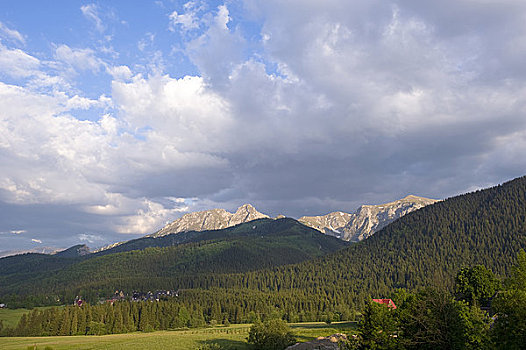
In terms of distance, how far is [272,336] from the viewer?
95250mm

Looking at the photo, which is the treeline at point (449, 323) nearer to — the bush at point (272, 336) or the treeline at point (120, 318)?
the bush at point (272, 336)

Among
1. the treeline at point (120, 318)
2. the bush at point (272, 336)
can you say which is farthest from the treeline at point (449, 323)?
the treeline at point (120, 318)

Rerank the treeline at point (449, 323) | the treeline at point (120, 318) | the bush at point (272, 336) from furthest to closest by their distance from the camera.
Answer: the treeline at point (120, 318) < the bush at point (272, 336) < the treeline at point (449, 323)

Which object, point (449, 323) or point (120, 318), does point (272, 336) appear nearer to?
point (449, 323)

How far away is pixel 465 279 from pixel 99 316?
15270cm

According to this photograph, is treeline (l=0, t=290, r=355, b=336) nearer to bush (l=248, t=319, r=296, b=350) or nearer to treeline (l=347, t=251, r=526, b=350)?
bush (l=248, t=319, r=296, b=350)

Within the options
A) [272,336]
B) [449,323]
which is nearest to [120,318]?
[272,336]

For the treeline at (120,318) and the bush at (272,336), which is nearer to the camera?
the bush at (272,336)

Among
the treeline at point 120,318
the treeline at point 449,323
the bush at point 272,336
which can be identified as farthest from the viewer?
the treeline at point 120,318

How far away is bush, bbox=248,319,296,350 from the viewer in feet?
309

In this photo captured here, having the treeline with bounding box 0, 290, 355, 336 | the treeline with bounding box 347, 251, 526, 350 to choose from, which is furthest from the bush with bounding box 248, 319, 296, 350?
the treeline with bounding box 347, 251, 526, 350

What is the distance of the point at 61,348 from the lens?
310 feet

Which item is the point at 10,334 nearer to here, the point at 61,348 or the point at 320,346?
the point at 61,348

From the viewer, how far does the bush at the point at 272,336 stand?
3711 inches
